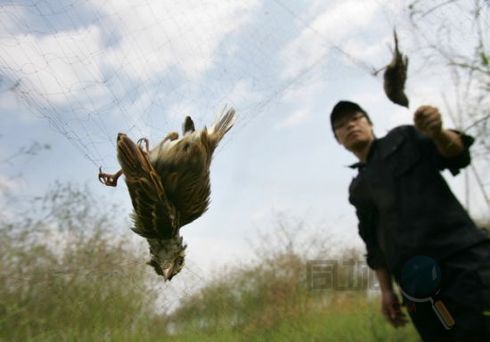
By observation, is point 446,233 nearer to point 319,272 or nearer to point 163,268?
point 163,268

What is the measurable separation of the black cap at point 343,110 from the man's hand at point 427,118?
0.58 meters

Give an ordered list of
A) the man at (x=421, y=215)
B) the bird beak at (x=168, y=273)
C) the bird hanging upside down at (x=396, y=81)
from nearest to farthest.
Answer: the man at (x=421, y=215) < the bird hanging upside down at (x=396, y=81) < the bird beak at (x=168, y=273)

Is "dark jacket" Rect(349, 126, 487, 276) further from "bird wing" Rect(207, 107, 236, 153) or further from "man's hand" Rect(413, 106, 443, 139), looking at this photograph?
"bird wing" Rect(207, 107, 236, 153)

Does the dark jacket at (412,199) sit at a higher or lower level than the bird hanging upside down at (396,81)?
lower

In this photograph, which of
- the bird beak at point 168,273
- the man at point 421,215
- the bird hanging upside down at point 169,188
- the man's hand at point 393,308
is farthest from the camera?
the man's hand at point 393,308

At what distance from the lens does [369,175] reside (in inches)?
92.3

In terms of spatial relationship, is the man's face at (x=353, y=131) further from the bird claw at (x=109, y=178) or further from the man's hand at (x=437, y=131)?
the bird claw at (x=109, y=178)

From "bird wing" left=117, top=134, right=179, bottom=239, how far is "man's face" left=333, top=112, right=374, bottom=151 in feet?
2.97

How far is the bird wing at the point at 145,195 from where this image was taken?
2051mm

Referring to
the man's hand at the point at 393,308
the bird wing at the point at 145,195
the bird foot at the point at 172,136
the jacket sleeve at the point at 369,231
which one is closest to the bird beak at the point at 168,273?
the bird wing at the point at 145,195

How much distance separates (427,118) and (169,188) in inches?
48.0

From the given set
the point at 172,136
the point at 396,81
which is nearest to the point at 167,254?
the point at 172,136

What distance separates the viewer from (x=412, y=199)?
6.91 ft

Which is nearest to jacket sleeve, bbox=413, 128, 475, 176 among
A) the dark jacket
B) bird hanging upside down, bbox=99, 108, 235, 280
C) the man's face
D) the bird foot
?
the dark jacket
